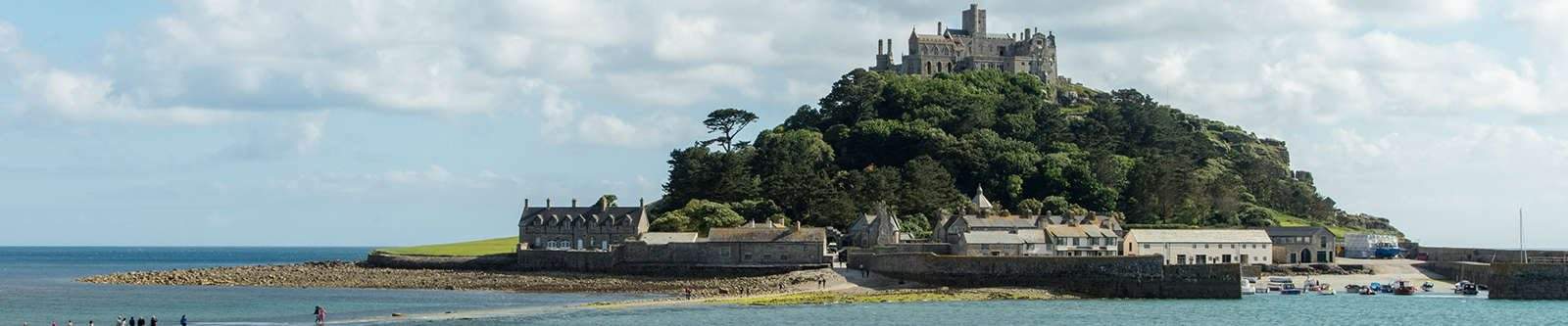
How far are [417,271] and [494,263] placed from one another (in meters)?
3.60

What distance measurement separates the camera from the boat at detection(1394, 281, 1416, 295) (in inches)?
2623

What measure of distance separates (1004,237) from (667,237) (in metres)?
15.8

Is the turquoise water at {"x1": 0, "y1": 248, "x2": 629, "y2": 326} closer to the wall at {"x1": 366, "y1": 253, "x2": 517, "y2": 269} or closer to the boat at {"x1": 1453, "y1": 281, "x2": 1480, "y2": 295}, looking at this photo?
the wall at {"x1": 366, "y1": 253, "x2": 517, "y2": 269}

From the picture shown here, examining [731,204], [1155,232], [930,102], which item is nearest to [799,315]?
[1155,232]

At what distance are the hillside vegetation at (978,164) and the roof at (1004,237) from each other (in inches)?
374

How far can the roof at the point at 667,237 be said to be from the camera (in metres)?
79.4

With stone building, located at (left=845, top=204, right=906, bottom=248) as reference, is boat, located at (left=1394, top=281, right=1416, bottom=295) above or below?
below

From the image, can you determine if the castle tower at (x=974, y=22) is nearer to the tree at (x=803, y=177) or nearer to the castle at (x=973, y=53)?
the castle at (x=973, y=53)

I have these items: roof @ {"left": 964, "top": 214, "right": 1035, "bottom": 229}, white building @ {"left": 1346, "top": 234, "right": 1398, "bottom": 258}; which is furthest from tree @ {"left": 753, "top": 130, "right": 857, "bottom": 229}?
white building @ {"left": 1346, "top": 234, "right": 1398, "bottom": 258}

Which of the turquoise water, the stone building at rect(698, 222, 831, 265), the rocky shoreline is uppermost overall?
the stone building at rect(698, 222, 831, 265)

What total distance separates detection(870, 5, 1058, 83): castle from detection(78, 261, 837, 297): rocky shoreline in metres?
59.1

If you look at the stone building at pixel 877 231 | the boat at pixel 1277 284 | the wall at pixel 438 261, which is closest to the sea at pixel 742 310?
the boat at pixel 1277 284

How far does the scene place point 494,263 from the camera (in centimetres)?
8281

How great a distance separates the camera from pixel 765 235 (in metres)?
75.2
